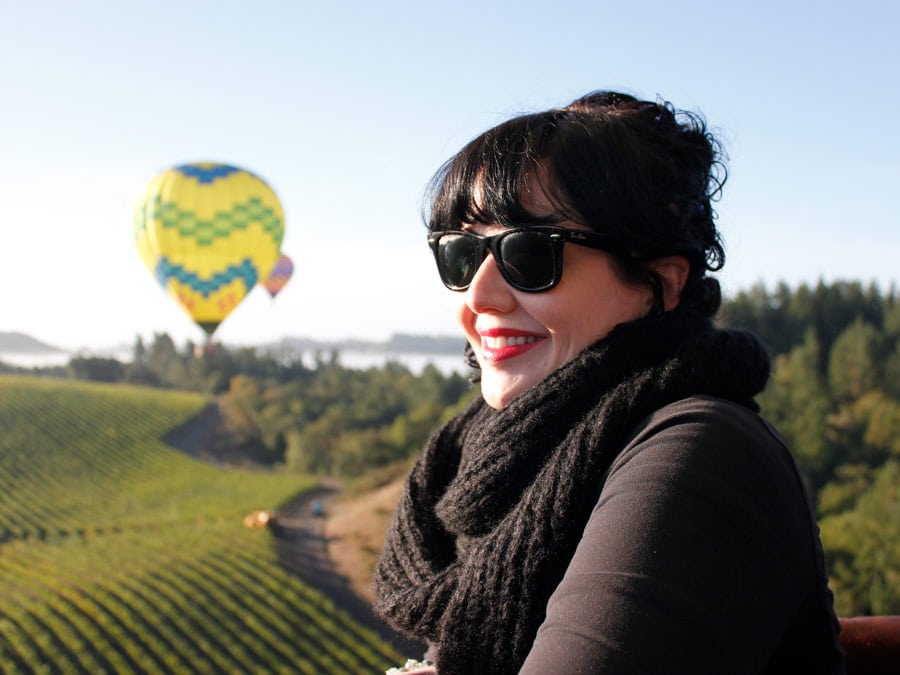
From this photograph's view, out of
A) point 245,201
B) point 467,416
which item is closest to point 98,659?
point 245,201

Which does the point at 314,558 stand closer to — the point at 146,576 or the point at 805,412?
the point at 146,576

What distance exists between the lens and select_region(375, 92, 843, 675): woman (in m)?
0.75

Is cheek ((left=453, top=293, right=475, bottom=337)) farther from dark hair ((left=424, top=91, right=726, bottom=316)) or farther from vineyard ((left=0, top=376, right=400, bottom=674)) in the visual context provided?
vineyard ((left=0, top=376, right=400, bottom=674))

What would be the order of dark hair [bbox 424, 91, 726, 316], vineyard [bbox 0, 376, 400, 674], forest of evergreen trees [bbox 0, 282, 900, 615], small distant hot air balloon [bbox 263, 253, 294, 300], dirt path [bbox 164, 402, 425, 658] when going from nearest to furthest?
dark hair [bbox 424, 91, 726, 316], vineyard [bbox 0, 376, 400, 674], dirt path [bbox 164, 402, 425, 658], forest of evergreen trees [bbox 0, 282, 900, 615], small distant hot air balloon [bbox 263, 253, 294, 300]

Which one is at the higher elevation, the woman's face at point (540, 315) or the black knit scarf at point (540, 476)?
the woman's face at point (540, 315)

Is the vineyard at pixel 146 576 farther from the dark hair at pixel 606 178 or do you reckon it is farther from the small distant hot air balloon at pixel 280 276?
the dark hair at pixel 606 178

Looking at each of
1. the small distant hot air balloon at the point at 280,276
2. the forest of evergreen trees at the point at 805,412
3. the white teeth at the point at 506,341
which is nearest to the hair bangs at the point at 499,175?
the white teeth at the point at 506,341

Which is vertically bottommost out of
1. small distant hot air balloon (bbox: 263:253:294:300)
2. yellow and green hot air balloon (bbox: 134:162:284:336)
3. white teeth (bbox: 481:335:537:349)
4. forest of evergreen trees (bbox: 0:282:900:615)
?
forest of evergreen trees (bbox: 0:282:900:615)

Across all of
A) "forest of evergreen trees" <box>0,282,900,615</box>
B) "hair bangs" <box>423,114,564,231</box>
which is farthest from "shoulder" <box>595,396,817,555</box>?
"forest of evergreen trees" <box>0,282,900,615</box>

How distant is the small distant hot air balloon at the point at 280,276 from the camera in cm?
2977

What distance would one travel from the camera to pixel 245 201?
16.8m

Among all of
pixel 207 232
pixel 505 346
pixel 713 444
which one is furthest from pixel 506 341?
pixel 207 232

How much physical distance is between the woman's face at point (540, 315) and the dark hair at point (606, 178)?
1.0 inches

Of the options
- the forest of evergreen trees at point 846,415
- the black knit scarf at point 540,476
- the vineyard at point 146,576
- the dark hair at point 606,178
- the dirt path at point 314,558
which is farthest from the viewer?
the forest of evergreen trees at point 846,415
